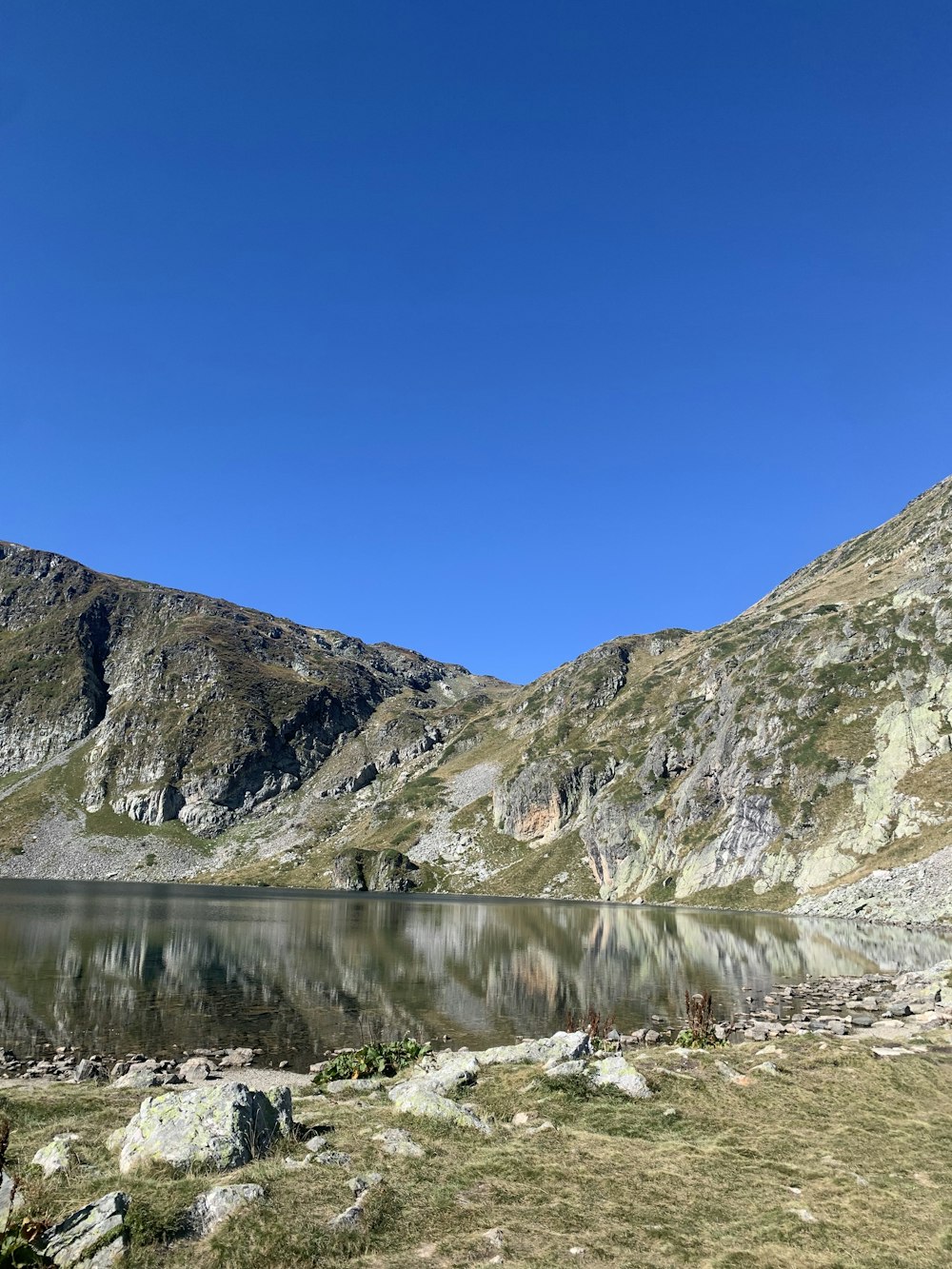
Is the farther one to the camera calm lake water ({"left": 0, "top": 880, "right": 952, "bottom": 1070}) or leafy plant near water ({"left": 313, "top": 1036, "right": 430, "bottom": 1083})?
calm lake water ({"left": 0, "top": 880, "right": 952, "bottom": 1070})

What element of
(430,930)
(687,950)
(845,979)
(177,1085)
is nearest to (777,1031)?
(845,979)

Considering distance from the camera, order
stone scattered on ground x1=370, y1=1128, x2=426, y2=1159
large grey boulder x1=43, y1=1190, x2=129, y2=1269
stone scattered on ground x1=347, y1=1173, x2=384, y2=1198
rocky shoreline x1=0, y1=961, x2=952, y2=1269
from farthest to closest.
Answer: stone scattered on ground x1=370, y1=1128, x2=426, y2=1159
stone scattered on ground x1=347, y1=1173, x2=384, y2=1198
rocky shoreline x1=0, y1=961, x2=952, y2=1269
large grey boulder x1=43, y1=1190, x2=129, y2=1269

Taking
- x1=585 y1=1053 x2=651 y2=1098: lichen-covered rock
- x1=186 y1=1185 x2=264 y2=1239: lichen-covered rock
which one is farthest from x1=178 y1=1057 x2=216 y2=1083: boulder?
x1=186 y1=1185 x2=264 y2=1239: lichen-covered rock

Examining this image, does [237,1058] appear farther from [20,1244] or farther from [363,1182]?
[20,1244]

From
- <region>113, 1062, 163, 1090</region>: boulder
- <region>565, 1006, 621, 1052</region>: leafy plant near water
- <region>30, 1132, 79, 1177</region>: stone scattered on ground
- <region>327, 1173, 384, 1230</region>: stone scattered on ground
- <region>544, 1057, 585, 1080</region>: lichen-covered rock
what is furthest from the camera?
<region>565, 1006, 621, 1052</region>: leafy plant near water

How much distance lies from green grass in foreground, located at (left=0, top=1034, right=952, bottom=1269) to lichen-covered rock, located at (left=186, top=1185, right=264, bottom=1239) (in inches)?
11.2

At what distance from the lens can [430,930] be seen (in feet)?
304

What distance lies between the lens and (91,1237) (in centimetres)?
1129

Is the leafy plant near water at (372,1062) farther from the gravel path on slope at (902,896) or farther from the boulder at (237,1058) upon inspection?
the gravel path on slope at (902,896)

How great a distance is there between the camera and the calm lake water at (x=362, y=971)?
4072 cm

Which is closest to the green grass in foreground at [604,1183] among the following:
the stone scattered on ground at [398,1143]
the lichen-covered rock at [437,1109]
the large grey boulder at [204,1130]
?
the stone scattered on ground at [398,1143]

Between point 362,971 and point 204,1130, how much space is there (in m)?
47.0

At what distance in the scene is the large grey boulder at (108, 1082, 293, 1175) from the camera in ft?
48.4

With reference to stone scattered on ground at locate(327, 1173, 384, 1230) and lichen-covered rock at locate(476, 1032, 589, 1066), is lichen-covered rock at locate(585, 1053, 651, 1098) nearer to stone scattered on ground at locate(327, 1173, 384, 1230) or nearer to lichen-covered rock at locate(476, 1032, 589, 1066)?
lichen-covered rock at locate(476, 1032, 589, 1066)
